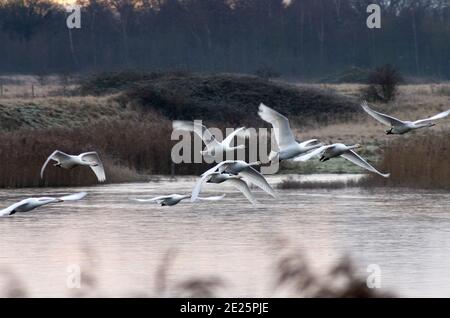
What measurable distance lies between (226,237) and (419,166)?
750 centimetres

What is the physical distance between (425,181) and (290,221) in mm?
5183

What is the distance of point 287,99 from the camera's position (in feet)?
174

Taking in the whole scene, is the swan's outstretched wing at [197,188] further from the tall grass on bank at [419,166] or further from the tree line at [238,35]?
the tree line at [238,35]

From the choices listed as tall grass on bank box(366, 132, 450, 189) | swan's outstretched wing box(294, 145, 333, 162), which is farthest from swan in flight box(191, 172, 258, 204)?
tall grass on bank box(366, 132, 450, 189)

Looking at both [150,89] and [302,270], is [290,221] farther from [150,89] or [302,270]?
[150,89]

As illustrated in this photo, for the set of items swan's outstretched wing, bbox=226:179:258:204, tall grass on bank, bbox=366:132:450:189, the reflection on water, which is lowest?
the reflection on water

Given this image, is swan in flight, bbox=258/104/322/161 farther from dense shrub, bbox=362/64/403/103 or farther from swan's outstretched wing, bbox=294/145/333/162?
dense shrub, bbox=362/64/403/103

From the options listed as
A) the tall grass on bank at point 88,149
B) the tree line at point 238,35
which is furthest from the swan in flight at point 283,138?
the tree line at point 238,35

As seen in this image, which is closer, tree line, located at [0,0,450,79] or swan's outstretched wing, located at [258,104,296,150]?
swan's outstretched wing, located at [258,104,296,150]

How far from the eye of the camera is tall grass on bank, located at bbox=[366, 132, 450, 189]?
92.7 ft

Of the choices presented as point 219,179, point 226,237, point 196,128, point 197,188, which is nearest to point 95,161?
point 196,128

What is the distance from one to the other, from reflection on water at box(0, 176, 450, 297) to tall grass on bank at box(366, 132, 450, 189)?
24 centimetres
